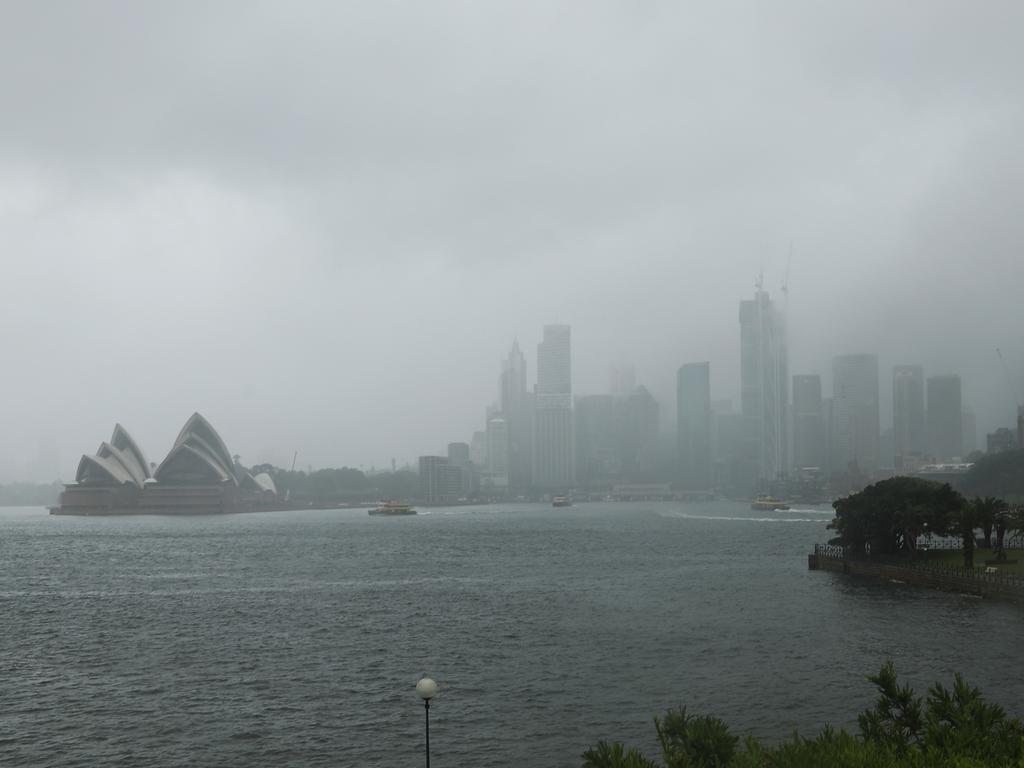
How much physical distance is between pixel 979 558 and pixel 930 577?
9.04m

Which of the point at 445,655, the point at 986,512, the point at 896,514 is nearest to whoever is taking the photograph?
the point at 445,655

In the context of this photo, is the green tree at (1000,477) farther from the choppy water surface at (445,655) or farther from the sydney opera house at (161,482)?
the sydney opera house at (161,482)

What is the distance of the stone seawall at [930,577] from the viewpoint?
4981cm

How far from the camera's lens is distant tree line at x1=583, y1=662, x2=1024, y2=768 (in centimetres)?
1416

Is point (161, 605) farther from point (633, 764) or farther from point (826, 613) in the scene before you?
point (633, 764)

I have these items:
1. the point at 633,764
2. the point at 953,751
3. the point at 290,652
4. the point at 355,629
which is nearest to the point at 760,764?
the point at 633,764

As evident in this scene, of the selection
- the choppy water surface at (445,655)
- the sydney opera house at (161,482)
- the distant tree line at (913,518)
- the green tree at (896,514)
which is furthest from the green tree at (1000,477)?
the sydney opera house at (161,482)

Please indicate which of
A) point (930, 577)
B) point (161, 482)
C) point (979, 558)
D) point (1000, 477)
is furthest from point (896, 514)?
point (161, 482)

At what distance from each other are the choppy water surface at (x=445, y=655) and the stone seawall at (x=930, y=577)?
1373 millimetres

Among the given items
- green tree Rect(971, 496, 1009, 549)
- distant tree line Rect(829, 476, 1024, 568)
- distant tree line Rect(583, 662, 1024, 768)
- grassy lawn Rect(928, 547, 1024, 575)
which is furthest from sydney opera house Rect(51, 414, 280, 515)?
distant tree line Rect(583, 662, 1024, 768)

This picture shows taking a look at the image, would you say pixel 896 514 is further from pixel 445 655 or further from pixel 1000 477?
pixel 1000 477

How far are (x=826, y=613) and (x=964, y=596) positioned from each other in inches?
394

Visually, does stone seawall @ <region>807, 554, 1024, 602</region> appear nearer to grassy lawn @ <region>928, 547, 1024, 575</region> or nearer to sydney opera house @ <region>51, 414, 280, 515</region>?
grassy lawn @ <region>928, 547, 1024, 575</region>

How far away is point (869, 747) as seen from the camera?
14.8 metres
